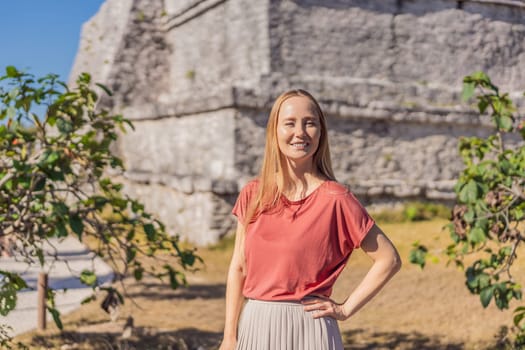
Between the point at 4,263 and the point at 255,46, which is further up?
the point at 255,46

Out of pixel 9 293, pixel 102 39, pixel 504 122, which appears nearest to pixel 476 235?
pixel 504 122

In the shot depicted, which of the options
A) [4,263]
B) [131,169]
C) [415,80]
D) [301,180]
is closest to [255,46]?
[415,80]

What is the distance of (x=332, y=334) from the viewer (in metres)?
2.18

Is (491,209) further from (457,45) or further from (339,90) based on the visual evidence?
(457,45)

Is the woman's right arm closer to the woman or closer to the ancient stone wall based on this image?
the woman

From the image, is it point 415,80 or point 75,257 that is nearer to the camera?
point 75,257

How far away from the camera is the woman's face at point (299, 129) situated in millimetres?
2232

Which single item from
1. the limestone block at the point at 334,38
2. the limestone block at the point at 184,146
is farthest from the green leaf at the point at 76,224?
the limestone block at the point at 334,38

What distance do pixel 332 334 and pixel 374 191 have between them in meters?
8.74

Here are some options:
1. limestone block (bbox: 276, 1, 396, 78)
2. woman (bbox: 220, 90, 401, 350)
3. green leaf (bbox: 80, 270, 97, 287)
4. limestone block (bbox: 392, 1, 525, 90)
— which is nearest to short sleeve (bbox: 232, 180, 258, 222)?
woman (bbox: 220, 90, 401, 350)

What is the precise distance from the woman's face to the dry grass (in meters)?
2.99

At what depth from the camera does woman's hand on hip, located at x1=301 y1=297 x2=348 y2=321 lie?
2158mm

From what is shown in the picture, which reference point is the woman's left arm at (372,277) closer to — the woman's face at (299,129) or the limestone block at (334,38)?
the woman's face at (299,129)

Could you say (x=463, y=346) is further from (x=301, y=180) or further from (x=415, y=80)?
(x=415, y=80)
